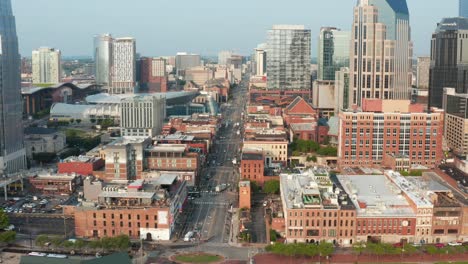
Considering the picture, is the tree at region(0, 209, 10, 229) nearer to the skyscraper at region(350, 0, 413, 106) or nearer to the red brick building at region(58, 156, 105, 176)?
the red brick building at region(58, 156, 105, 176)

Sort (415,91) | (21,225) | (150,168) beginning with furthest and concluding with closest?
(415,91) < (150,168) < (21,225)

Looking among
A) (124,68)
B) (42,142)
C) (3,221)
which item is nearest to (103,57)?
(124,68)

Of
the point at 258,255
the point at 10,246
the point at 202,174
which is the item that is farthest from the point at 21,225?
the point at 202,174

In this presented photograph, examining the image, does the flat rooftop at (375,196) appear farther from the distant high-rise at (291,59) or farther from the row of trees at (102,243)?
the distant high-rise at (291,59)

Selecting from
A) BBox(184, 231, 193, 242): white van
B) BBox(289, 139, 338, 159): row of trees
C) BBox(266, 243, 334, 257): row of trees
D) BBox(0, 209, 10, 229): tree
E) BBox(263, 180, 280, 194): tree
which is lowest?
BBox(184, 231, 193, 242): white van

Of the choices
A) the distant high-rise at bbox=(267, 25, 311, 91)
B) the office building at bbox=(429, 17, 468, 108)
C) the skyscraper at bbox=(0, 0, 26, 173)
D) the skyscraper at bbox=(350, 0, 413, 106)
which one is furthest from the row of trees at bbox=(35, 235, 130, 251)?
the distant high-rise at bbox=(267, 25, 311, 91)

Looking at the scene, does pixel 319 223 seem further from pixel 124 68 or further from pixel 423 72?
pixel 124 68

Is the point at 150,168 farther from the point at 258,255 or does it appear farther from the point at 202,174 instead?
the point at 258,255
